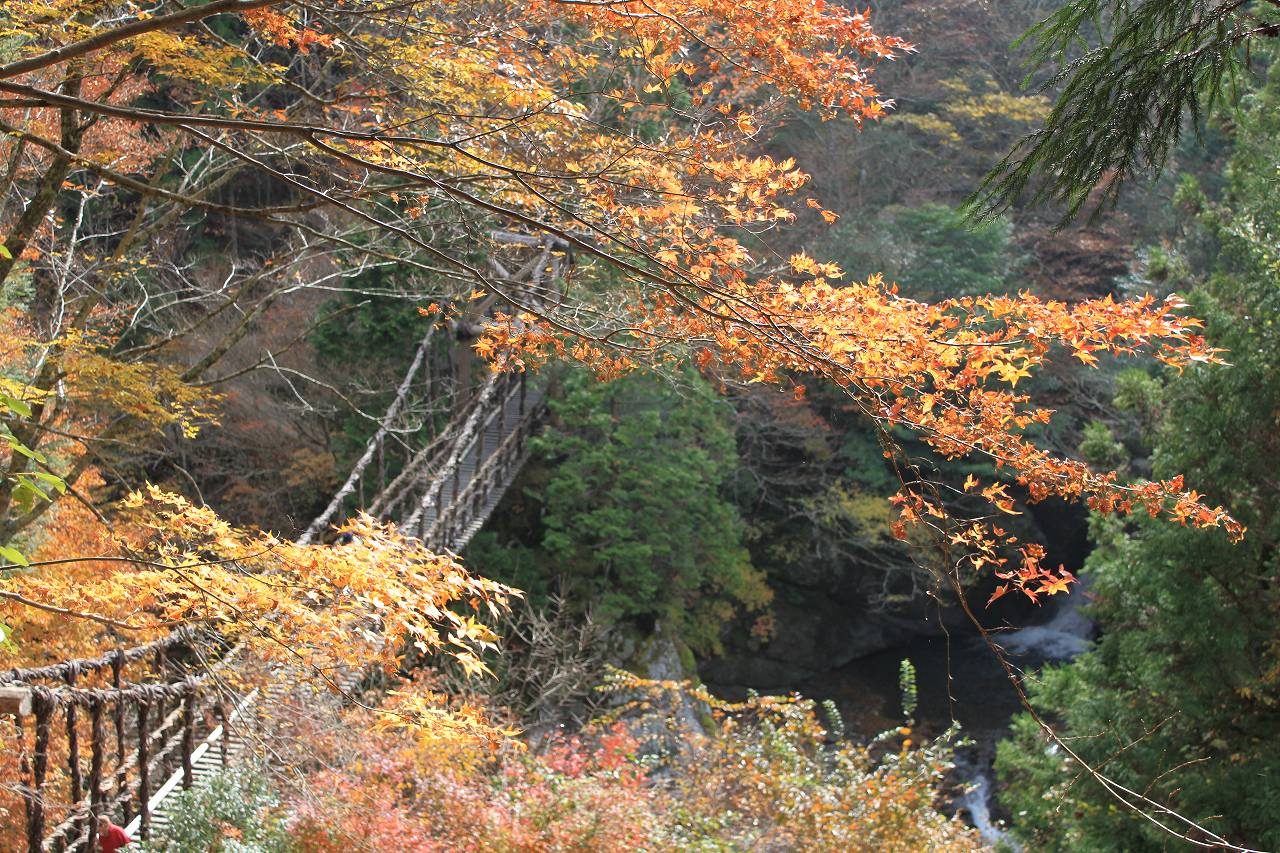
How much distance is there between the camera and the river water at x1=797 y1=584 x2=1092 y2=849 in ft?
45.7

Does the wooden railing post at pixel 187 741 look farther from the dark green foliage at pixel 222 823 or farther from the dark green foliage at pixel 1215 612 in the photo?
the dark green foliage at pixel 1215 612

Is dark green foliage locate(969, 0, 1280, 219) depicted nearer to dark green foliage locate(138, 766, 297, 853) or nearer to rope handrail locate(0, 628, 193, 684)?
rope handrail locate(0, 628, 193, 684)

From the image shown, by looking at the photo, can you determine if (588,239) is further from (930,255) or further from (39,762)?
(930,255)

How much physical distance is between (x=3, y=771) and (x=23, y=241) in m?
2.75

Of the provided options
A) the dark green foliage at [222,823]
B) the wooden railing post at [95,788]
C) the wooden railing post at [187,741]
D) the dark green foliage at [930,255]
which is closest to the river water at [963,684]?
the dark green foliage at [930,255]

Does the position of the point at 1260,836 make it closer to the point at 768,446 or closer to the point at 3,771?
the point at 3,771

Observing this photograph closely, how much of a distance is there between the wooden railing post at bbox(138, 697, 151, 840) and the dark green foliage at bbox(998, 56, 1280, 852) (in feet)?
17.5

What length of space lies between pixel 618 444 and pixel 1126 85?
10027 millimetres

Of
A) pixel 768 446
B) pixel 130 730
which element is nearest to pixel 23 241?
pixel 130 730

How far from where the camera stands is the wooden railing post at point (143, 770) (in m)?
5.06

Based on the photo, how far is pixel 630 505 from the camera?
12.7 metres

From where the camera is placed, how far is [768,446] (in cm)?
1622

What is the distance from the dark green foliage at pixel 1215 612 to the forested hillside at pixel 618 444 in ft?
0.10

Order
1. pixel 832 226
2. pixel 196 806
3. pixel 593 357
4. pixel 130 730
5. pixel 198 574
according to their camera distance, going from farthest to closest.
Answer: pixel 832 226
pixel 130 730
pixel 196 806
pixel 593 357
pixel 198 574
